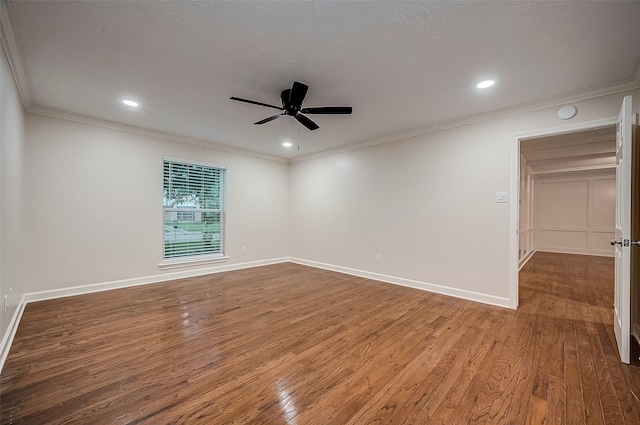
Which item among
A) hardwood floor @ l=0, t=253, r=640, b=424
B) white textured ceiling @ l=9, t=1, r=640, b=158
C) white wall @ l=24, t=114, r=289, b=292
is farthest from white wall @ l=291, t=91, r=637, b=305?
white wall @ l=24, t=114, r=289, b=292

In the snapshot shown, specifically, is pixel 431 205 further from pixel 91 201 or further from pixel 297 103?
pixel 91 201

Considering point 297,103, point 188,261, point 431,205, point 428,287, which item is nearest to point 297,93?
point 297,103

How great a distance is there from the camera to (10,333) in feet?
7.84

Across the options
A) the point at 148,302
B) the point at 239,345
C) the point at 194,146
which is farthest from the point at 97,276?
the point at 239,345

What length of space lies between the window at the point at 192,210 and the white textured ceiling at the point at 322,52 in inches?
59.2

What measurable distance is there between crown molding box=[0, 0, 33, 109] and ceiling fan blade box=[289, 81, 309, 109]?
1.96 meters

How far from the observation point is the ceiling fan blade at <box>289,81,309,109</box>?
257 centimetres

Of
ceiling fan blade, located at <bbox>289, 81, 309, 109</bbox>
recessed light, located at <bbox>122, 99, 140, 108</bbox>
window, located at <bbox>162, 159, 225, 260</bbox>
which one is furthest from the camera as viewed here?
window, located at <bbox>162, 159, 225, 260</bbox>

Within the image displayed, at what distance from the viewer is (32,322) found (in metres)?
2.76

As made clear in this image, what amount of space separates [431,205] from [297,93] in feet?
8.48

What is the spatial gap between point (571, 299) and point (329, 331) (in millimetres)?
3456

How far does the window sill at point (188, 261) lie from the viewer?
4531 mm

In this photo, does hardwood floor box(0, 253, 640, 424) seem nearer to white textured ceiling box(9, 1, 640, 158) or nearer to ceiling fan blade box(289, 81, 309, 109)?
ceiling fan blade box(289, 81, 309, 109)

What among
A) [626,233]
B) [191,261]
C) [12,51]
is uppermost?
[12,51]
